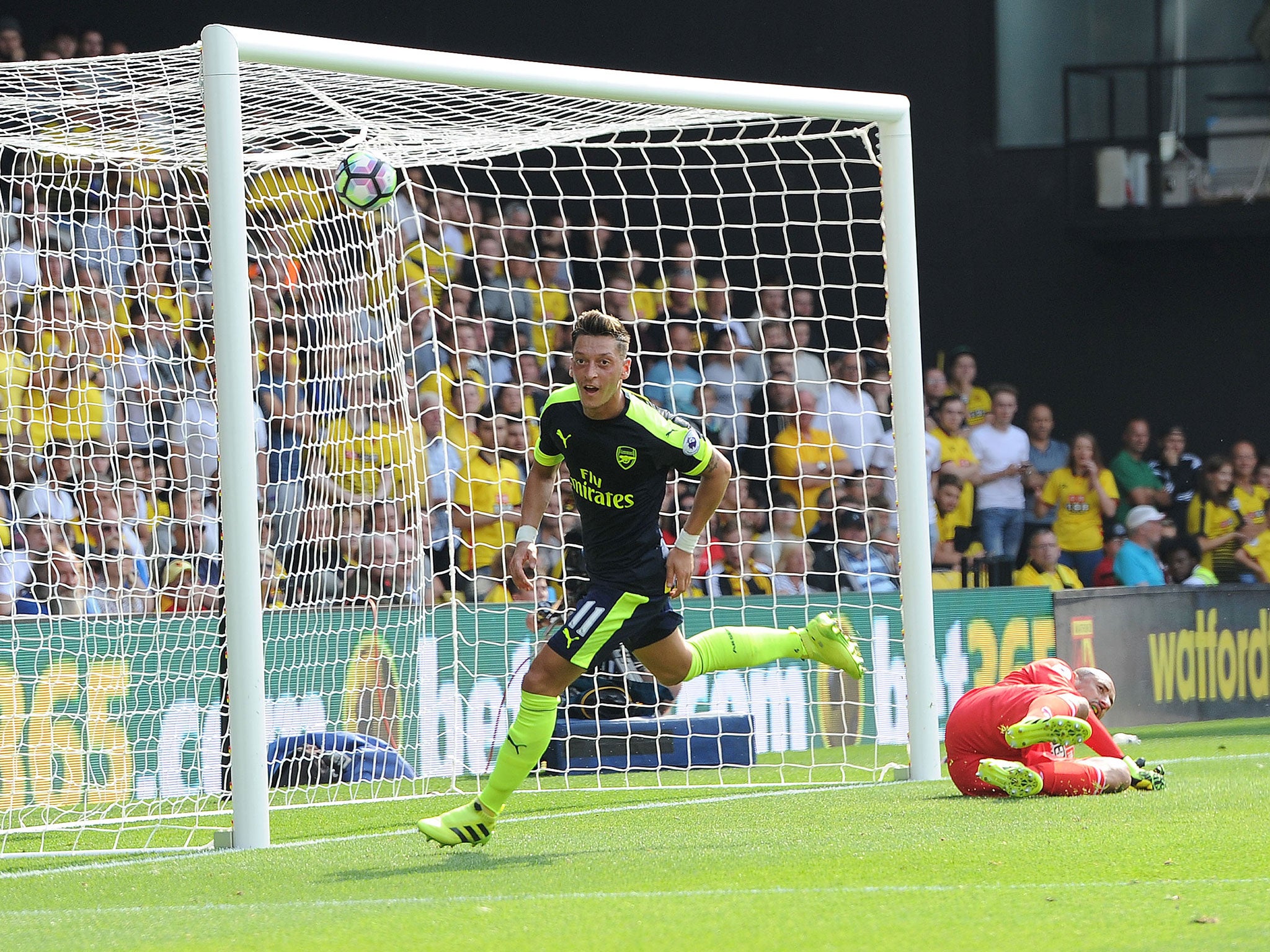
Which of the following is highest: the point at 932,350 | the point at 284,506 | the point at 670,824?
the point at 932,350

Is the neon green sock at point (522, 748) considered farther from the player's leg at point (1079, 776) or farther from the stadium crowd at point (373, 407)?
the stadium crowd at point (373, 407)

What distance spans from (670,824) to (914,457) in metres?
2.27

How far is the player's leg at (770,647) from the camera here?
259 inches

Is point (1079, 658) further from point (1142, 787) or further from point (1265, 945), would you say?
point (1265, 945)

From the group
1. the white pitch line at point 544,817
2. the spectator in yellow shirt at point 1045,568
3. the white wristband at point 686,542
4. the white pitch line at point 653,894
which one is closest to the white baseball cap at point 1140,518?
the spectator in yellow shirt at point 1045,568

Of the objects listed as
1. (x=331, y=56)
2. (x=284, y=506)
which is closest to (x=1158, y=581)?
(x=284, y=506)

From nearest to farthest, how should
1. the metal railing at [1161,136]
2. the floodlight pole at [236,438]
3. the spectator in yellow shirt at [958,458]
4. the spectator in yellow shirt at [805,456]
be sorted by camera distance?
1. the floodlight pole at [236,438]
2. the spectator in yellow shirt at [805,456]
3. the spectator in yellow shirt at [958,458]
4. the metal railing at [1161,136]

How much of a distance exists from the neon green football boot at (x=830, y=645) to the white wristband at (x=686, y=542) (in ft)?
2.90

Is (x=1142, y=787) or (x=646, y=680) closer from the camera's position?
(x=1142, y=787)

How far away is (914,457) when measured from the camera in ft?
26.1

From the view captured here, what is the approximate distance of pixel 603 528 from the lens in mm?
6008

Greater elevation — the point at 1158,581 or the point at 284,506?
the point at 284,506

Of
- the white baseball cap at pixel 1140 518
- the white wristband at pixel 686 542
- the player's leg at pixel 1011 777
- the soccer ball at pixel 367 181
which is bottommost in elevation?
the player's leg at pixel 1011 777

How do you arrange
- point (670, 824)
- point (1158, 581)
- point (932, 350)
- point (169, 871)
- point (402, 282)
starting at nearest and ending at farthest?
point (169, 871), point (670, 824), point (402, 282), point (1158, 581), point (932, 350)
